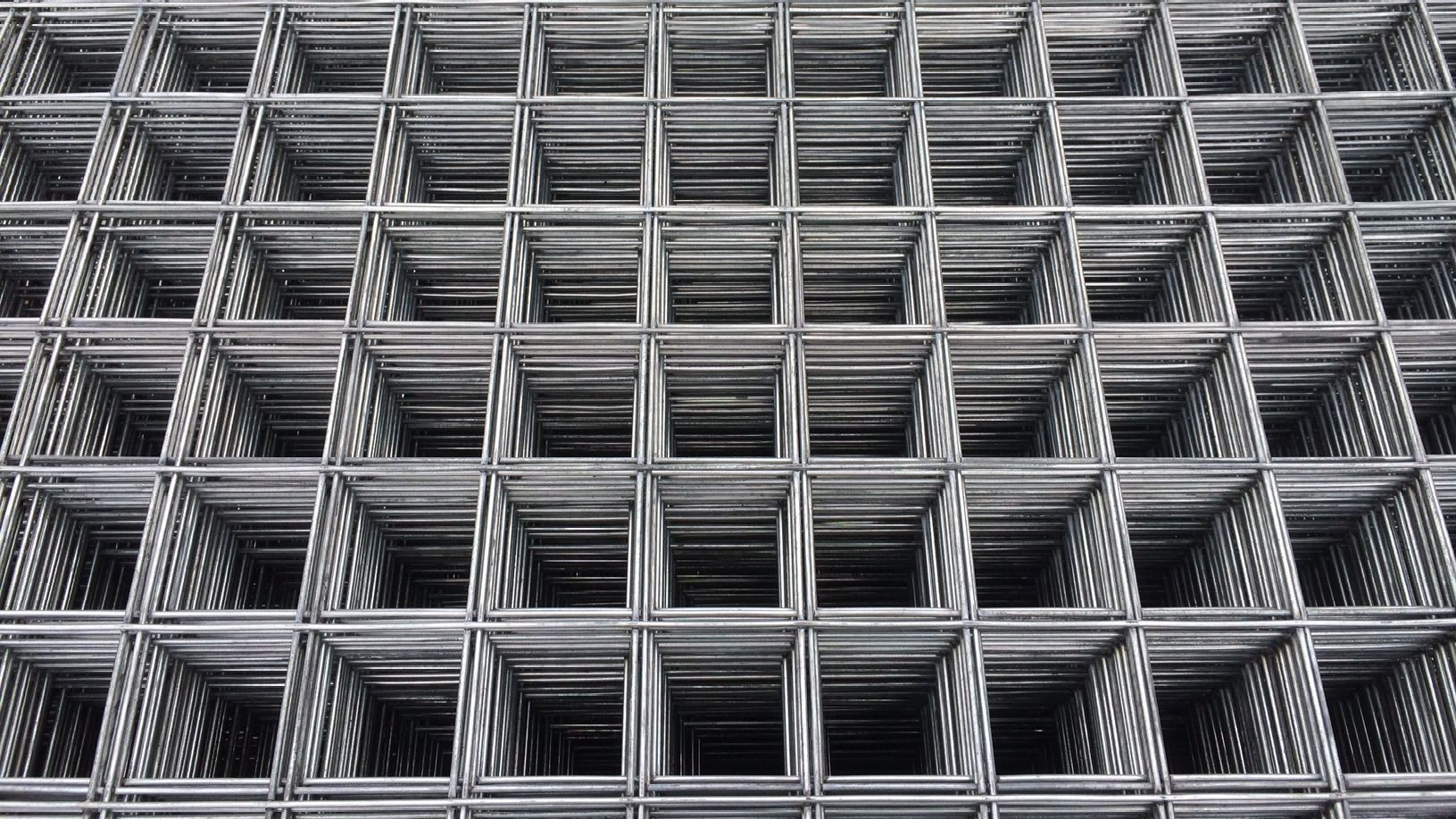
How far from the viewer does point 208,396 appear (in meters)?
12.7

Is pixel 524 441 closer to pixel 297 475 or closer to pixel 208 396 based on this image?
pixel 297 475

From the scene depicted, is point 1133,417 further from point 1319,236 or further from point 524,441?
point 524,441

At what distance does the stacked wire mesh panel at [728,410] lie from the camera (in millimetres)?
11367

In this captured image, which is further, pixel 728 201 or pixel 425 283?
pixel 728 201

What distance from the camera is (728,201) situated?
51.9 ft

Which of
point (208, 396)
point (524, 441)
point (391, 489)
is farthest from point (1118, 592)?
point (208, 396)

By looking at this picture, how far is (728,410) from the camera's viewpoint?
13992 millimetres

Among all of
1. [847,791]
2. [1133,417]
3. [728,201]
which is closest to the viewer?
[847,791]

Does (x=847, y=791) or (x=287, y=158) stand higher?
(x=287, y=158)

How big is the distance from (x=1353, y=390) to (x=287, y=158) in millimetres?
14145

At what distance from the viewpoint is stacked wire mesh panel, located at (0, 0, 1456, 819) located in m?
11.4

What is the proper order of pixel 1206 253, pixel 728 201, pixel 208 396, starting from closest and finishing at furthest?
pixel 208 396 → pixel 1206 253 → pixel 728 201

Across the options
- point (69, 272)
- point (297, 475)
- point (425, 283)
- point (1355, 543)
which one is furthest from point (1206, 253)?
point (69, 272)

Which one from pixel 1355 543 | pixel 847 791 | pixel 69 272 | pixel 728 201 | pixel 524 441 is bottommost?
pixel 847 791
